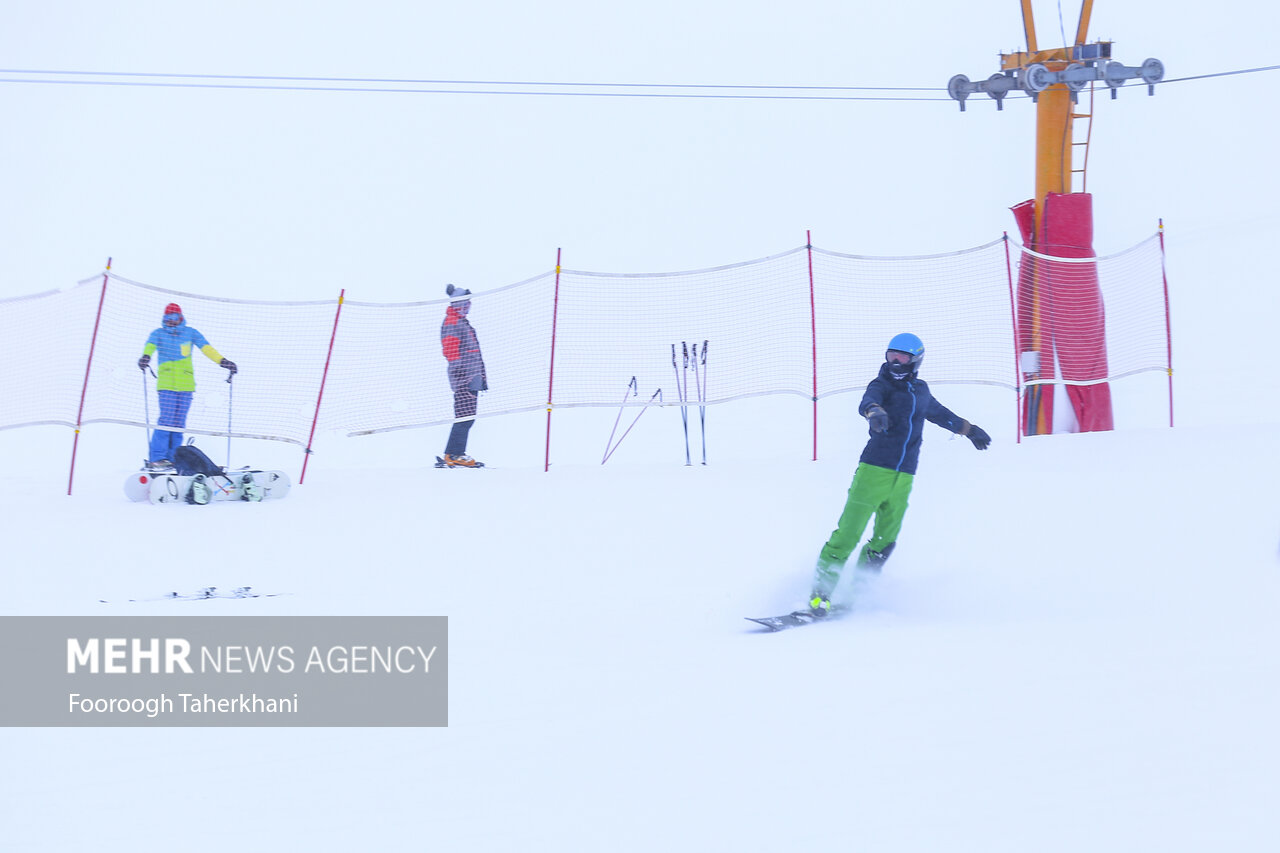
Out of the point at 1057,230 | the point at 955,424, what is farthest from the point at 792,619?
the point at 1057,230

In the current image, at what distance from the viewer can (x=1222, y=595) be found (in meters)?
6.22

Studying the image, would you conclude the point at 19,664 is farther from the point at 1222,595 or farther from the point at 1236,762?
the point at 1222,595

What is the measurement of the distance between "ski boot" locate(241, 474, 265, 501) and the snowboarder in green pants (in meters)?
5.90

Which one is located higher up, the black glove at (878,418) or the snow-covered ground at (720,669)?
the black glove at (878,418)

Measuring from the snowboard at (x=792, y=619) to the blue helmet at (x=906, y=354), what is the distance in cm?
145

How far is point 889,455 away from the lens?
6.13m

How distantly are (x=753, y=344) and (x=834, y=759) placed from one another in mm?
13893

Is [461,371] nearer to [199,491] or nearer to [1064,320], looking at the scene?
[199,491]

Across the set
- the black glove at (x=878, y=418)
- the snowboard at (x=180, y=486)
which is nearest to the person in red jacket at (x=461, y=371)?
the snowboard at (x=180, y=486)

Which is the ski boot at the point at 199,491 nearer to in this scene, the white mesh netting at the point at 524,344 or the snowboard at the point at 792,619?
the white mesh netting at the point at 524,344

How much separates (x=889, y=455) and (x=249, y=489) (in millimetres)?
6311

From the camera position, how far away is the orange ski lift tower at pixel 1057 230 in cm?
1267

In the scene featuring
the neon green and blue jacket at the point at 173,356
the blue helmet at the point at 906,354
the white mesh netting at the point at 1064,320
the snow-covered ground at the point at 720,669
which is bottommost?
the snow-covered ground at the point at 720,669

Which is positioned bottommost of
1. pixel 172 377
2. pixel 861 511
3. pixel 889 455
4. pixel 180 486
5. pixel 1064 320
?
pixel 861 511
